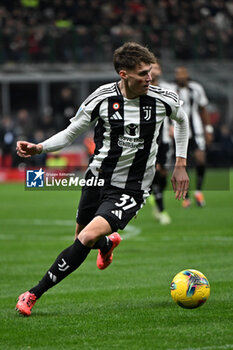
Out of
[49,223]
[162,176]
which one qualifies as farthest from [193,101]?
[49,223]

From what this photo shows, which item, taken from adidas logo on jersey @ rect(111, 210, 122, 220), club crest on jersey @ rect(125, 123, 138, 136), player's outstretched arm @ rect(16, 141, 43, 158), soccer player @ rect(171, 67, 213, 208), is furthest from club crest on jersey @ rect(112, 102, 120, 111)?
soccer player @ rect(171, 67, 213, 208)

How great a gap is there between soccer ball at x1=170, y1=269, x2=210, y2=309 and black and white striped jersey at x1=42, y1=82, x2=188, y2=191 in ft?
2.93

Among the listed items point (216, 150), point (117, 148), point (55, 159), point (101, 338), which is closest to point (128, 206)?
point (117, 148)

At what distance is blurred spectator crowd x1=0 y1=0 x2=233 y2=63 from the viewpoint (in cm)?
3011

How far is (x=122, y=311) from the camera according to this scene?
6535mm

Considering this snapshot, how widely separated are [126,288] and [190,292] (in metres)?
1.51

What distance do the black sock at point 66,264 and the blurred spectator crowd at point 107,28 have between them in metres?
23.8

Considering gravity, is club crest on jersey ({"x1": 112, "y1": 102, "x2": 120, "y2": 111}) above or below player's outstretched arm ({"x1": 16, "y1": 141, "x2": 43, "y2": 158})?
above

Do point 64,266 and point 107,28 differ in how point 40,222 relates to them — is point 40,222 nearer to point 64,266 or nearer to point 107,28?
point 64,266

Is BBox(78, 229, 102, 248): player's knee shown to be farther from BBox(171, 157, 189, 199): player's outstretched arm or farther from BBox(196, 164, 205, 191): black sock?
BBox(196, 164, 205, 191): black sock

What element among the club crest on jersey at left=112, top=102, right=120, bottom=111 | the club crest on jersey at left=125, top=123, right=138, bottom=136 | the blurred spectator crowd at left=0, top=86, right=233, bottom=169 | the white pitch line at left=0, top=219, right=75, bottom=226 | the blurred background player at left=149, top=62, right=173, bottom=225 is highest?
the club crest on jersey at left=112, top=102, right=120, bottom=111

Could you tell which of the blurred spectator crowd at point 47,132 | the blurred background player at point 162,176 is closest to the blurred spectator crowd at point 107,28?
the blurred spectator crowd at point 47,132

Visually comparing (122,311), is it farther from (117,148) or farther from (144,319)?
(117,148)

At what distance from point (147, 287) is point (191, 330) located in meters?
2.16
